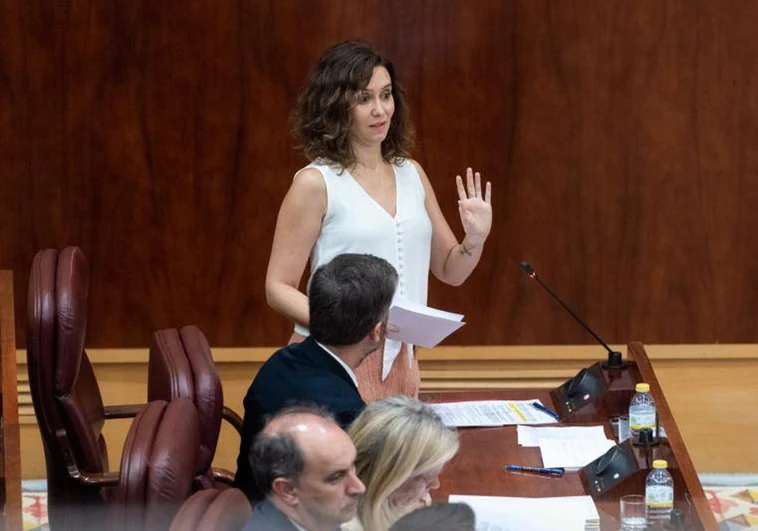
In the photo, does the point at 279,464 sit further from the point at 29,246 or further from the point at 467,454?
the point at 29,246

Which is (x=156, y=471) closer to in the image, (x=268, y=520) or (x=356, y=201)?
(x=268, y=520)

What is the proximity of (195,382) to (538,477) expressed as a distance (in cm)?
77

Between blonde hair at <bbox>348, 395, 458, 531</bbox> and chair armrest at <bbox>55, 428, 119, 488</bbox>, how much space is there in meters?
0.80

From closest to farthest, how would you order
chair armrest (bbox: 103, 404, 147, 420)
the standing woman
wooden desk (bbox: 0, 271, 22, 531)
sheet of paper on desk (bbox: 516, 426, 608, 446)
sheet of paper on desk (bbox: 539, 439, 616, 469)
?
wooden desk (bbox: 0, 271, 22, 531) → sheet of paper on desk (bbox: 539, 439, 616, 469) → sheet of paper on desk (bbox: 516, 426, 608, 446) → the standing woman → chair armrest (bbox: 103, 404, 147, 420)

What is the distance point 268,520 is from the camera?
2205 millimetres

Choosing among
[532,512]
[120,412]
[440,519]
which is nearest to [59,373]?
[120,412]

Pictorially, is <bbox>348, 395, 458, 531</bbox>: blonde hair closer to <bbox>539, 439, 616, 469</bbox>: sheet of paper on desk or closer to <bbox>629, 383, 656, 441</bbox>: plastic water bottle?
<bbox>539, 439, 616, 469</bbox>: sheet of paper on desk

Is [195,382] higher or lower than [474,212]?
lower

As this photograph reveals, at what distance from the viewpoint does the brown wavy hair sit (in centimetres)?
348

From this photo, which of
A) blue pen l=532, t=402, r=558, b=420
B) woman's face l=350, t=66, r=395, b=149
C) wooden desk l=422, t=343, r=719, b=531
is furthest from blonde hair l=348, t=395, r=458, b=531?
woman's face l=350, t=66, r=395, b=149

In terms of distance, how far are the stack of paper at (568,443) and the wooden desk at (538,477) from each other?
1.0 inches

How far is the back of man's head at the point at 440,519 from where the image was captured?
71.3 inches

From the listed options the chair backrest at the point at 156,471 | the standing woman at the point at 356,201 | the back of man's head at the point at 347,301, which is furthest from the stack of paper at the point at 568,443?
the chair backrest at the point at 156,471

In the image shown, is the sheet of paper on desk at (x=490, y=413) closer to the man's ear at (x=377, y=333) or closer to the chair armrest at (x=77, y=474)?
the man's ear at (x=377, y=333)
